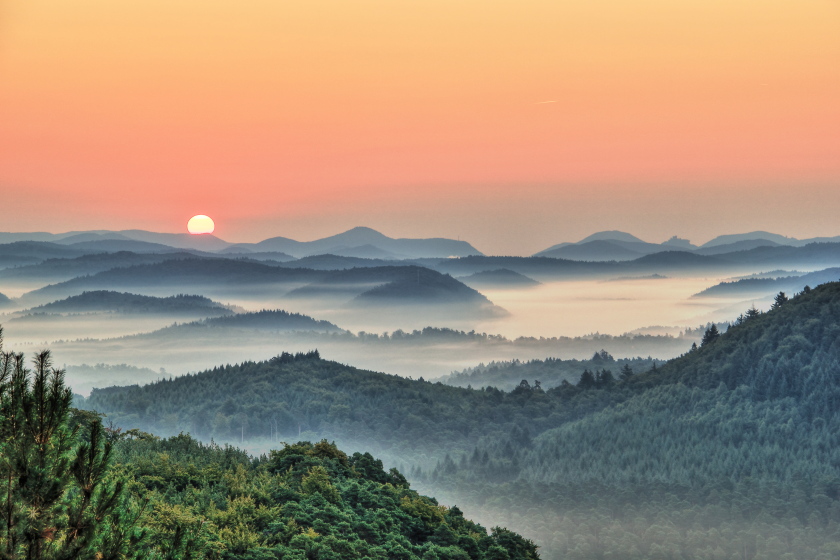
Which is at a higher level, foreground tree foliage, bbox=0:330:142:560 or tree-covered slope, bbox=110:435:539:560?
foreground tree foliage, bbox=0:330:142:560

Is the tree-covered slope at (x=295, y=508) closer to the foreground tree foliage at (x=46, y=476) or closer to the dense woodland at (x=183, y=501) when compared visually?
the dense woodland at (x=183, y=501)

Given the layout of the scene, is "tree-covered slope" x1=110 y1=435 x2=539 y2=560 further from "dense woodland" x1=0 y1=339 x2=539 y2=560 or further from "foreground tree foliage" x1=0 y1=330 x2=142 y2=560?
"foreground tree foliage" x1=0 y1=330 x2=142 y2=560

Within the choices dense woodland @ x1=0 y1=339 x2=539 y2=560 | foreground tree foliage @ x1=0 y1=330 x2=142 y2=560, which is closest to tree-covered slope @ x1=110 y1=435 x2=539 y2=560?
dense woodland @ x1=0 y1=339 x2=539 y2=560

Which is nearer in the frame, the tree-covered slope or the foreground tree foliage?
the foreground tree foliage

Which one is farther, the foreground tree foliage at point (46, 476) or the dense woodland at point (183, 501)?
the dense woodland at point (183, 501)

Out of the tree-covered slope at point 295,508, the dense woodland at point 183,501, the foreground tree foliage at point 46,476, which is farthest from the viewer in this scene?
the tree-covered slope at point 295,508

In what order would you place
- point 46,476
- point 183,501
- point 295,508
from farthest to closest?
point 295,508
point 183,501
point 46,476

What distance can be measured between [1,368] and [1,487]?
2.47 m

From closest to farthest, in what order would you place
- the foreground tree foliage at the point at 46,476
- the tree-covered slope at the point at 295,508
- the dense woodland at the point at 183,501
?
the foreground tree foliage at the point at 46,476, the dense woodland at the point at 183,501, the tree-covered slope at the point at 295,508

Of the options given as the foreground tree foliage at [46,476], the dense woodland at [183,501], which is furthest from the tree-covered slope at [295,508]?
the foreground tree foliage at [46,476]

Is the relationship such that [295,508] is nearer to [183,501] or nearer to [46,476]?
[183,501]

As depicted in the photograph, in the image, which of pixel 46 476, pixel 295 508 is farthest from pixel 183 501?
pixel 46 476

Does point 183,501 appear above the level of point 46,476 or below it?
below

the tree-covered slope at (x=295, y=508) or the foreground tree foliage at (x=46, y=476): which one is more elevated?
the foreground tree foliage at (x=46, y=476)
